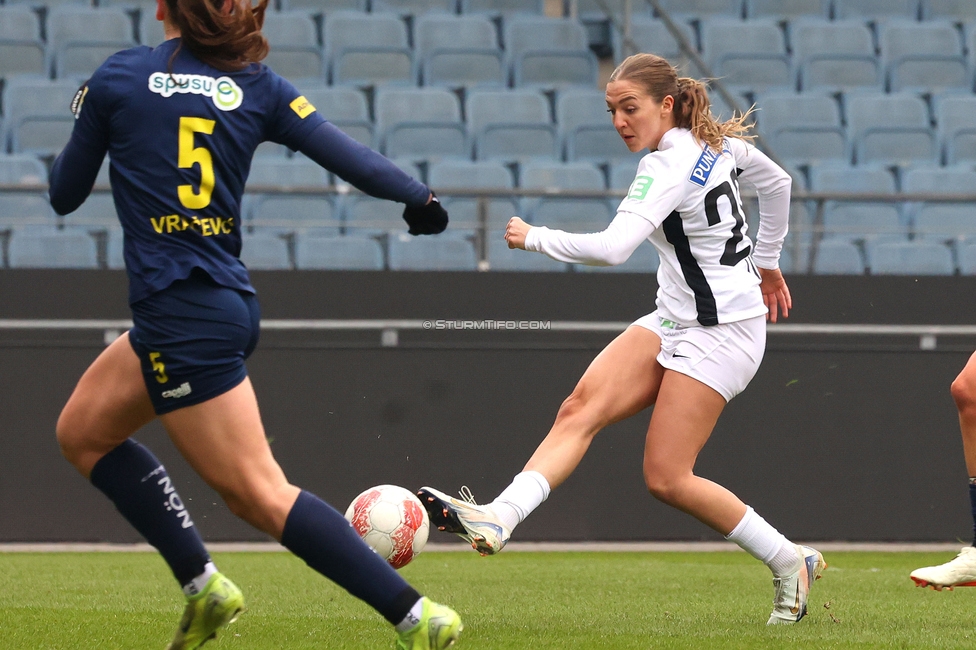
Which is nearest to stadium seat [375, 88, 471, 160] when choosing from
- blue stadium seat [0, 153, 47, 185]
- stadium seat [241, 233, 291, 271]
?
stadium seat [241, 233, 291, 271]

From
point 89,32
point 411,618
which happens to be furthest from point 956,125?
point 411,618

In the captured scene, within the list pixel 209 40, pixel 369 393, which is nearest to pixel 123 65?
pixel 209 40

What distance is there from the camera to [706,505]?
168 inches

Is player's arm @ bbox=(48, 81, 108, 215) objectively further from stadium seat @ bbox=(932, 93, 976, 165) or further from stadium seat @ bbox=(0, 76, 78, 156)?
stadium seat @ bbox=(932, 93, 976, 165)

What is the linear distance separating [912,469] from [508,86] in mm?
5258

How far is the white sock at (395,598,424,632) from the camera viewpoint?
296 centimetres

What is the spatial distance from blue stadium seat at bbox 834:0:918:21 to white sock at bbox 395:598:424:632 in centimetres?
1104

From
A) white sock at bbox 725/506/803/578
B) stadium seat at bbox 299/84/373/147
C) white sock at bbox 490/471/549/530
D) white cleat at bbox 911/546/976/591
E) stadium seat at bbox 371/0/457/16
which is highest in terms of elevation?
stadium seat at bbox 371/0/457/16

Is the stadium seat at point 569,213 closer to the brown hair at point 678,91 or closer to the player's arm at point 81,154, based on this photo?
the brown hair at point 678,91

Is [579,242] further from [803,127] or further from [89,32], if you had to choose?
[89,32]

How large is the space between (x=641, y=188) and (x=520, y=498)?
1.11 m

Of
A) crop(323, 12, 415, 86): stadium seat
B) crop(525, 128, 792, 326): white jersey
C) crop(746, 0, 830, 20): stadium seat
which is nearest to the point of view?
crop(525, 128, 792, 326): white jersey

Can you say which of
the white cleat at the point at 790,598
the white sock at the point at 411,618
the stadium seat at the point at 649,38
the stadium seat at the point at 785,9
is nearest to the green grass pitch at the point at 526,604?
the white cleat at the point at 790,598

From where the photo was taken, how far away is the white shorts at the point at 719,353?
13.9 feet
